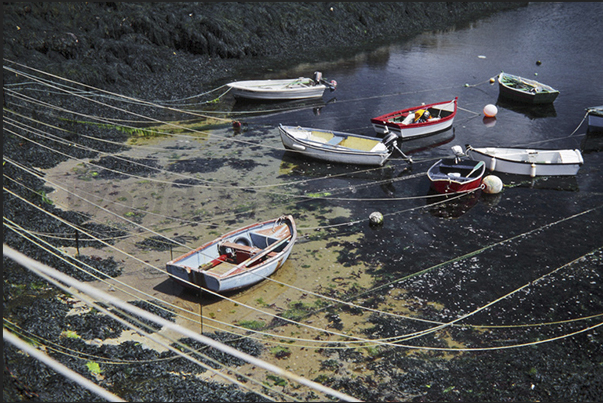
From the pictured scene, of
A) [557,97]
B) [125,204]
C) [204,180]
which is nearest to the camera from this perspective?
[125,204]

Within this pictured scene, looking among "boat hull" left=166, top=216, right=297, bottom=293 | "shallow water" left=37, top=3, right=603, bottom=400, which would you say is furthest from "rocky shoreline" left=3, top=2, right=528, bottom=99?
"boat hull" left=166, top=216, right=297, bottom=293

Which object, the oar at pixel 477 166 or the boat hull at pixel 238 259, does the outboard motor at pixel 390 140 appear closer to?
the oar at pixel 477 166

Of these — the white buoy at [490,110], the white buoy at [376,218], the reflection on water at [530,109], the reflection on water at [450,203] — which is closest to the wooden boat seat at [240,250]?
the white buoy at [376,218]

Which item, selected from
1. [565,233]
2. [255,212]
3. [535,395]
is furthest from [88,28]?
[535,395]

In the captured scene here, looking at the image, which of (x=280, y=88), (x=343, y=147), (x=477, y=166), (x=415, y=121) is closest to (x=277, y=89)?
(x=280, y=88)

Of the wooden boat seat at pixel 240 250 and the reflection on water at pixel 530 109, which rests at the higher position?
the reflection on water at pixel 530 109

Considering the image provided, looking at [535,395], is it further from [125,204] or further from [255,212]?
[125,204]

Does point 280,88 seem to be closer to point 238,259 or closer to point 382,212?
point 382,212
